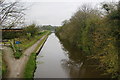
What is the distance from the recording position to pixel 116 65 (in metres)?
11.4

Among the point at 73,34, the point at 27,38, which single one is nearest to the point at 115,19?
the point at 73,34

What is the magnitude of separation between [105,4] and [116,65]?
5.78 metres

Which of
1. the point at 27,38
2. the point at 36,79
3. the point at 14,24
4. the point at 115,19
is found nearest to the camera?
the point at 14,24

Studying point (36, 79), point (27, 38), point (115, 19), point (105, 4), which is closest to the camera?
point (115, 19)

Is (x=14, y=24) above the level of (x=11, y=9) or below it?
below

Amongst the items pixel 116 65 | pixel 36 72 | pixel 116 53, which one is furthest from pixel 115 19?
pixel 36 72

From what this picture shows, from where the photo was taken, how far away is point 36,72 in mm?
15438

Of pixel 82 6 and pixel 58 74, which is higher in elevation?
pixel 82 6

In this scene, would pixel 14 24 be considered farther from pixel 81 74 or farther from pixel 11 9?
pixel 81 74

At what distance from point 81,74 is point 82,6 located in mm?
20222

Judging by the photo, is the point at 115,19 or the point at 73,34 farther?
the point at 73,34

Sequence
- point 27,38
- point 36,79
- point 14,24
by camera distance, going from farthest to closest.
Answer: point 27,38 → point 36,79 → point 14,24

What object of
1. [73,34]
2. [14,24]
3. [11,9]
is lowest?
[73,34]

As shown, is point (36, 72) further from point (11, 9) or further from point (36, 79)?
point (11, 9)
